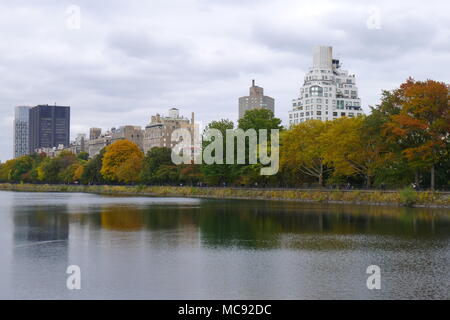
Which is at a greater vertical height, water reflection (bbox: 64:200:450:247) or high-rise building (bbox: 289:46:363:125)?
high-rise building (bbox: 289:46:363:125)

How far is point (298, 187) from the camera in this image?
82.6m

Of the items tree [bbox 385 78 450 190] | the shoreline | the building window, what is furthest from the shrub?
the building window

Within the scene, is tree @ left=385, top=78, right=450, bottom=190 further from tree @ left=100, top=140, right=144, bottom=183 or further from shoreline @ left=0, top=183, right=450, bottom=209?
tree @ left=100, top=140, right=144, bottom=183

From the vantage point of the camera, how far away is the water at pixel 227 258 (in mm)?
19656

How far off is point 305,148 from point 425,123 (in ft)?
64.6

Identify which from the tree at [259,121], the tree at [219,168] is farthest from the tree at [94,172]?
the tree at [259,121]

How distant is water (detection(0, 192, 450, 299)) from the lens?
774 inches

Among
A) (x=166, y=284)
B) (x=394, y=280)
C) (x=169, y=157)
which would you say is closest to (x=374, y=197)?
(x=394, y=280)

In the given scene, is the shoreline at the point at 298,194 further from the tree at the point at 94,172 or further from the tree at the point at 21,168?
the tree at the point at 21,168

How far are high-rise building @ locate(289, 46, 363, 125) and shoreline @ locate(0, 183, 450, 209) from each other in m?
71.4

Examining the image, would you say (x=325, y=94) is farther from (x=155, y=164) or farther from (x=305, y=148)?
(x=305, y=148)

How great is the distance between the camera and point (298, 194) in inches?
3061

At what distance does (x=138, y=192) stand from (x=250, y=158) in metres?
35.6
